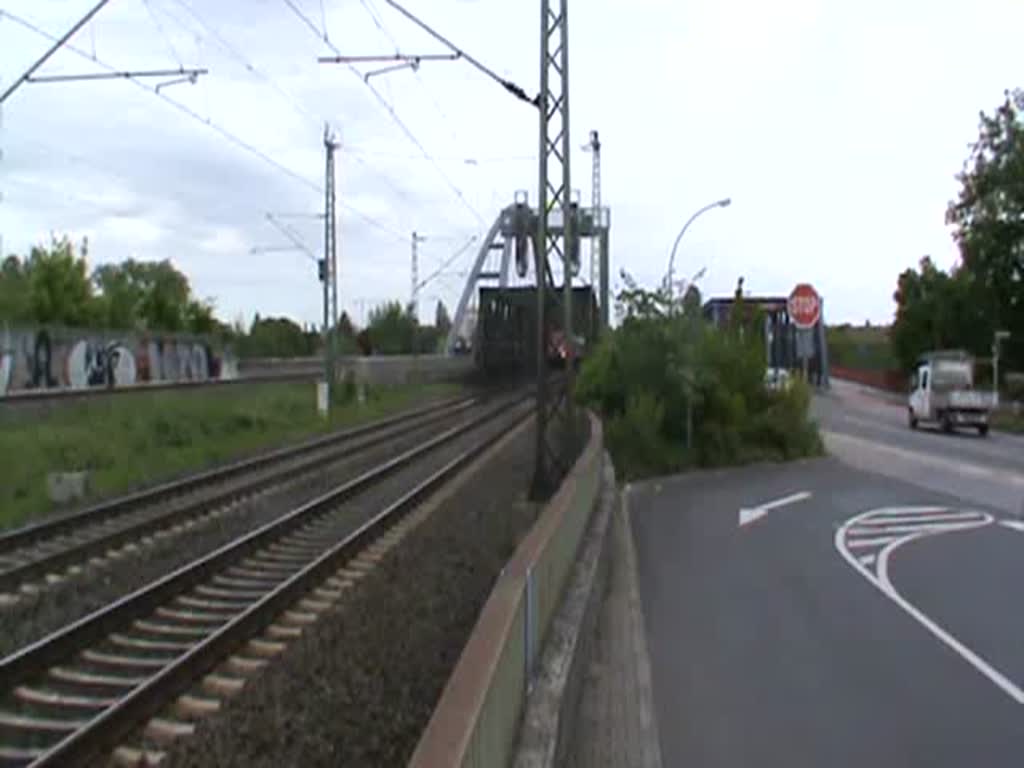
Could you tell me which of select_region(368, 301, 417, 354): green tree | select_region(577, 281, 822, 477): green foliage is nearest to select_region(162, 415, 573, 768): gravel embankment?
select_region(577, 281, 822, 477): green foliage

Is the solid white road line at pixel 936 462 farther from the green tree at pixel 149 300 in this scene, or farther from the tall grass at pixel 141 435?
the green tree at pixel 149 300

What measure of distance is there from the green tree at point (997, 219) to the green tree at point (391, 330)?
65.4m

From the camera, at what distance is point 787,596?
1420 cm

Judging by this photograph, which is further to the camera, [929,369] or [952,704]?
[929,369]

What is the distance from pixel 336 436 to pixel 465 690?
29566mm

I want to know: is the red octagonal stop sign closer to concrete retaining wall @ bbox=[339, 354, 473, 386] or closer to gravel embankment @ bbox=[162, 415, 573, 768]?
concrete retaining wall @ bbox=[339, 354, 473, 386]

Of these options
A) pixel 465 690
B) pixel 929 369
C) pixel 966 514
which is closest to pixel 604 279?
pixel 929 369

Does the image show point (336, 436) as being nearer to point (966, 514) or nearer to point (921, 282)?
point (966, 514)

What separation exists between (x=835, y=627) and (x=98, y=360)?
36497mm

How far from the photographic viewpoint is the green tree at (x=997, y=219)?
2896 inches

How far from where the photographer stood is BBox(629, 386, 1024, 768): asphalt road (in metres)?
8.60

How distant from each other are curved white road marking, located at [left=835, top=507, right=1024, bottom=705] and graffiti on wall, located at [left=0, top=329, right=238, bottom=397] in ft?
76.4

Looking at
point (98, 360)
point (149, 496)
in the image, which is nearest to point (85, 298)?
point (98, 360)

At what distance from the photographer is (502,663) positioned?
6.08 metres
